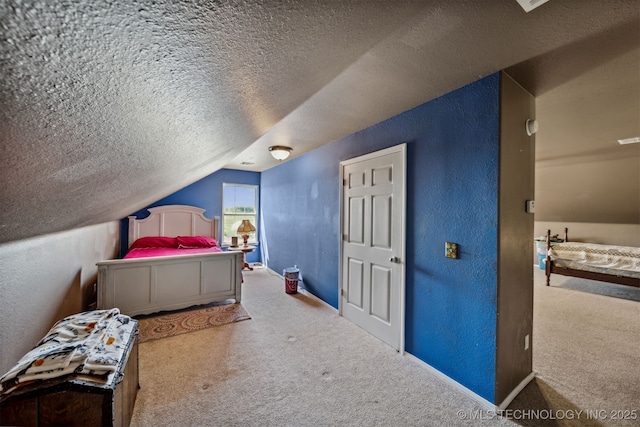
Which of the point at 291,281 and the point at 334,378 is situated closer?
the point at 334,378

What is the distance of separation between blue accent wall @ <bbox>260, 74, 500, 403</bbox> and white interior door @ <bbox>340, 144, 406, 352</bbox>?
97mm

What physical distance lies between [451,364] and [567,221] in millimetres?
6200

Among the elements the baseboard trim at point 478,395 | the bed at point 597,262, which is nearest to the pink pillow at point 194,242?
the baseboard trim at point 478,395

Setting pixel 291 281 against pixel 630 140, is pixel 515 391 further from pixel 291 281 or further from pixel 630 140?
pixel 630 140

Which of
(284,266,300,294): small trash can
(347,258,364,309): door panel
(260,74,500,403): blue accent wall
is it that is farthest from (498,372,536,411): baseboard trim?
(284,266,300,294): small trash can

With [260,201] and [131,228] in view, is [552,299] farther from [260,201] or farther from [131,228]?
[131,228]

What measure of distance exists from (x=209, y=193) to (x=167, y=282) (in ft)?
8.93

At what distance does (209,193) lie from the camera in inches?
216

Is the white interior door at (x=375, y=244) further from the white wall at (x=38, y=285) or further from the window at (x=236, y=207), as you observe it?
the window at (x=236, y=207)

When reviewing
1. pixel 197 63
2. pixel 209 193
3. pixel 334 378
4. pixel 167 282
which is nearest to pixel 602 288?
pixel 334 378

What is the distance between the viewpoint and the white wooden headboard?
15.5ft

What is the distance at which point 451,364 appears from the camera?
78.1 inches

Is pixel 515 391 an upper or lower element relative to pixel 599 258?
lower

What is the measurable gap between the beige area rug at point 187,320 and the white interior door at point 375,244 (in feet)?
4.67
